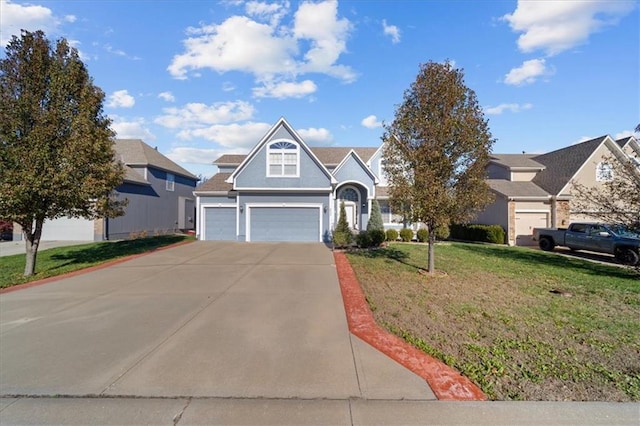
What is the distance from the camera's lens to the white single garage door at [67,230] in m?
19.1

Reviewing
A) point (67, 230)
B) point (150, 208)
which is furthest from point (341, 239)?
point (67, 230)

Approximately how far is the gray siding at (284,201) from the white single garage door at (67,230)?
9.89 m

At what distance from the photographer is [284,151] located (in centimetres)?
1769

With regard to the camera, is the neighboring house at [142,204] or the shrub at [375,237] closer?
the shrub at [375,237]

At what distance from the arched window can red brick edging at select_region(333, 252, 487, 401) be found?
14933 mm

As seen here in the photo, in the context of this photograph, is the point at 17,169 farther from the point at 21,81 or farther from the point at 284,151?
the point at 284,151

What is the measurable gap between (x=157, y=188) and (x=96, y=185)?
16.0m

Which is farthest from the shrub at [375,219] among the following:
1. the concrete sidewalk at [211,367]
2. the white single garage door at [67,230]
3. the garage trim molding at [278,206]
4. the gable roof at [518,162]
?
the white single garage door at [67,230]

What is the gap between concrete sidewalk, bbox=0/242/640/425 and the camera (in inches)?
120

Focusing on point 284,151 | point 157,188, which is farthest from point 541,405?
point 157,188

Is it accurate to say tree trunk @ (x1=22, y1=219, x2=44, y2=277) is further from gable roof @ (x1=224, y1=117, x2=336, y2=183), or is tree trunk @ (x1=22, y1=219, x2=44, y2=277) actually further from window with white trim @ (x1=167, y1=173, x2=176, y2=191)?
window with white trim @ (x1=167, y1=173, x2=176, y2=191)

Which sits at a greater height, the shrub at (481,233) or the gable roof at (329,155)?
the gable roof at (329,155)

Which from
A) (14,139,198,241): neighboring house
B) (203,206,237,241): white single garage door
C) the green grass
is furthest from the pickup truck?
(14,139,198,241): neighboring house

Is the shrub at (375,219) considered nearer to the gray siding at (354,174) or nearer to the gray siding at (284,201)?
the gray siding at (354,174)
